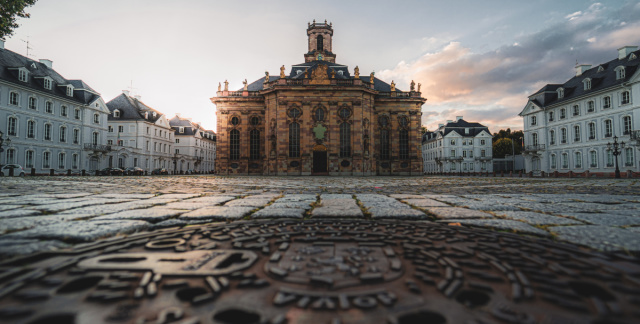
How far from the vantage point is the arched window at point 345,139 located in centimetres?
2941

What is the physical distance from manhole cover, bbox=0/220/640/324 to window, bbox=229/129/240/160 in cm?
3138

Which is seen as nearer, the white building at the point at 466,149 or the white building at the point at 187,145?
the white building at the point at 187,145

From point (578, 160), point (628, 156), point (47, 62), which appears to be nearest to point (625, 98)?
point (628, 156)

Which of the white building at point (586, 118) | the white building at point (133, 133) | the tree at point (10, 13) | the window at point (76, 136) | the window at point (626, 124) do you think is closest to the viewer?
the tree at point (10, 13)

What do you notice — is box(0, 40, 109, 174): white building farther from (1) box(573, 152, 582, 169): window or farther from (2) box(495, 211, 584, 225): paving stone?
(1) box(573, 152, 582, 169): window

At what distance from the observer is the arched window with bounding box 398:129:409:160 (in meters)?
33.5

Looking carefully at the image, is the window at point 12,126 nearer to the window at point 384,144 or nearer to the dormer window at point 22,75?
the dormer window at point 22,75

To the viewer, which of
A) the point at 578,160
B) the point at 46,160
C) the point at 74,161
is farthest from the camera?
the point at 74,161

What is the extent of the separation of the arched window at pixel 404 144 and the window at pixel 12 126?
3761 cm

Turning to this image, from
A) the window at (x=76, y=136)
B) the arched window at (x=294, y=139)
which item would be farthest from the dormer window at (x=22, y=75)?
the arched window at (x=294, y=139)

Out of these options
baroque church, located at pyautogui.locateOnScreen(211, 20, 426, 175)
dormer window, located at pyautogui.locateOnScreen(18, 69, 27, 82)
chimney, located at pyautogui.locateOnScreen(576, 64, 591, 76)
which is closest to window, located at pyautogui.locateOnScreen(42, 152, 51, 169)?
dormer window, located at pyautogui.locateOnScreen(18, 69, 27, 82)

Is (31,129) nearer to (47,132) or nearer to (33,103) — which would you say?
(47,132)

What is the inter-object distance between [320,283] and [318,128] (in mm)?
28413

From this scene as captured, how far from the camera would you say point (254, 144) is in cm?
3216
